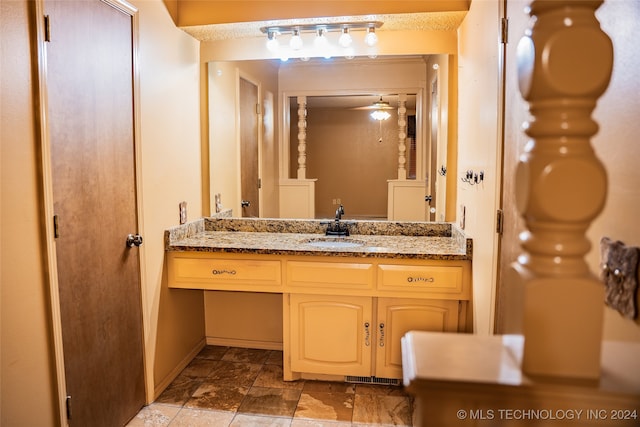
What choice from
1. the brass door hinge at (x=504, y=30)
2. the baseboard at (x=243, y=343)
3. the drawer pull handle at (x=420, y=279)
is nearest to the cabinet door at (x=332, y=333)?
the drawer pull handle at (x=420, y=279)

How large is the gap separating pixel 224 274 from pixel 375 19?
1.66m

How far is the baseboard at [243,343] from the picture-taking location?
9.74ft

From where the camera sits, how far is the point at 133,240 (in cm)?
207

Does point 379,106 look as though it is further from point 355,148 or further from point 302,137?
point 302,137

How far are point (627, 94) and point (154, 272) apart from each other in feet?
7.09

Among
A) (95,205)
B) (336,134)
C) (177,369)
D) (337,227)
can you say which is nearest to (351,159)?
(336,134)

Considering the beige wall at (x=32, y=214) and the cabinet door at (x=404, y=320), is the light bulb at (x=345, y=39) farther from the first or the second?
the cabinet door at (x=404, y=320)

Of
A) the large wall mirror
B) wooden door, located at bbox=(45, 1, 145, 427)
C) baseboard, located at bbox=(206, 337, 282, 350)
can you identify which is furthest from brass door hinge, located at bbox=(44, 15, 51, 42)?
baseboard, located at bbox=(206, 337, 282, 350)

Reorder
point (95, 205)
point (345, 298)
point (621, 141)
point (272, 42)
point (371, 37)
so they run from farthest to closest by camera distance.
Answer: point (272, 42) < point (371, 37) < point (345, 298) < point (95, 205) < point (621, 141)

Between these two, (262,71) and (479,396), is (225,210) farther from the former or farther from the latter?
(479,396)

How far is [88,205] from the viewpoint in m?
1.78

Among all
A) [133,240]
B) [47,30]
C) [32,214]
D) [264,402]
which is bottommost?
[264,402]

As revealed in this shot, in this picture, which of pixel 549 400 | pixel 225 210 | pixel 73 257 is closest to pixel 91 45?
pixel 73 257

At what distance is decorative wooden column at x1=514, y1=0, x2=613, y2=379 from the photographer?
481 millimetres
